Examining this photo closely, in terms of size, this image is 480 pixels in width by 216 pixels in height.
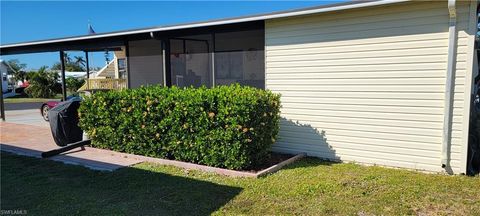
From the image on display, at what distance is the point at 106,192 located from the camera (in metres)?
4.50

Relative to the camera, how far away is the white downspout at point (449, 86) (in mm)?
4723

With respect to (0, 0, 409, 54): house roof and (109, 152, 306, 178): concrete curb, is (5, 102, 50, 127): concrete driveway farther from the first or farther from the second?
(109, 152, 306, 178): concrete curb

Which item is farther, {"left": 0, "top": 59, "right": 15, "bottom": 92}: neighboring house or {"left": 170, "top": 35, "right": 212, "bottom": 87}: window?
{"left": 0, "top": 59, "right": 15, "bottom": 92}: neighboring house

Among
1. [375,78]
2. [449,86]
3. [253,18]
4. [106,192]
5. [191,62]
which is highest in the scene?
[253,18]

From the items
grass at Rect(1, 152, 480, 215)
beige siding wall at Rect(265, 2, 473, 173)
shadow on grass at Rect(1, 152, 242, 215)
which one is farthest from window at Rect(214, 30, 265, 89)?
shadow on grass at Rect(1, 152, 242, 215)

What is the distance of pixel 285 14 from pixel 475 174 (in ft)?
12.2

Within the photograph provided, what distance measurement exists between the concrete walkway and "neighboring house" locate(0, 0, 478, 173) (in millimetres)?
2958

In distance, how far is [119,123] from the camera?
22.1ft

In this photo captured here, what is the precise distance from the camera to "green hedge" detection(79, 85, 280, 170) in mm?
5289

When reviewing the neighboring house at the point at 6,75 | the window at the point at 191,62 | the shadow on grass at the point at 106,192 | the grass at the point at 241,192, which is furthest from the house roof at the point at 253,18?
the neighboring house at the point at 6,75

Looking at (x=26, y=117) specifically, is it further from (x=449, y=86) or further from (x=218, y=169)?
(x=449, y=86)

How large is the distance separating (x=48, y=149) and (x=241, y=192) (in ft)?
15.9

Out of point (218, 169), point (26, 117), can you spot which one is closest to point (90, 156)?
point (218, 169)

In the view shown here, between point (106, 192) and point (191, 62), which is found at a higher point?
point (191, 62)
